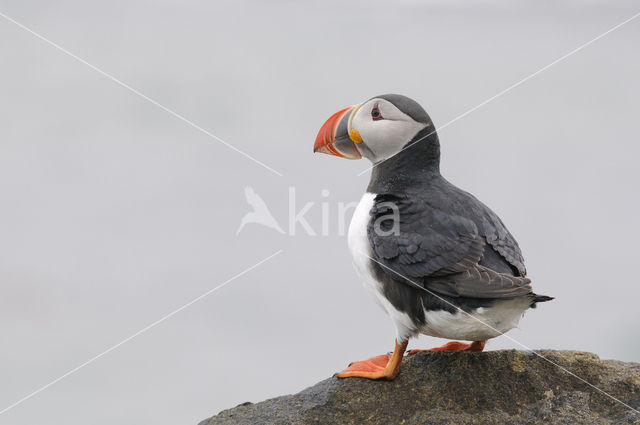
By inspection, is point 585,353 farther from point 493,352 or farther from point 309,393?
point 309,393

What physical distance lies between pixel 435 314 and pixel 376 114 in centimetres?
134

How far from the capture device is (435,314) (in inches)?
172

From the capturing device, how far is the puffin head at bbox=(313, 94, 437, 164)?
4.84 m

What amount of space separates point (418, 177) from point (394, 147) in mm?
245

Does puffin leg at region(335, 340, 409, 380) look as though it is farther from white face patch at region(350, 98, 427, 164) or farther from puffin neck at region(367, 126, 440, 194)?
white face patch at region(350, 98, 427, 164)

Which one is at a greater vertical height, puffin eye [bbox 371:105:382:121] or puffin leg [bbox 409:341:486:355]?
puffin eye [bbox 371:105:382:121]

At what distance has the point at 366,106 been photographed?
16.3 feet

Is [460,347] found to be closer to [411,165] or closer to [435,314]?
[435,314]

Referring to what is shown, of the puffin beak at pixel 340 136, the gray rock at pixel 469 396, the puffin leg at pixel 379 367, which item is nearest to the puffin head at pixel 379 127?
the puffin beak at pixel 340 136

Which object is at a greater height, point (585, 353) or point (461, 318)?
point (461, 318)

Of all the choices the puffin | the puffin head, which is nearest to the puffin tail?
the puffin

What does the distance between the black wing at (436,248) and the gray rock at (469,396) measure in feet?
2.21

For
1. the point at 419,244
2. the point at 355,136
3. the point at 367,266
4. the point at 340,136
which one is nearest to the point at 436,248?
the point at 419,244

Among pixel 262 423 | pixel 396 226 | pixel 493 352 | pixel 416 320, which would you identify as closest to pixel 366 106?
pixel 396 226
